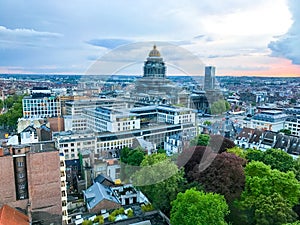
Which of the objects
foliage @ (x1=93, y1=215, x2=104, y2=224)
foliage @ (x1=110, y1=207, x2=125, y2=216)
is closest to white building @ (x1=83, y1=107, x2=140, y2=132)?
foliage @ (x1=110, y1=207, x2=125, y2=216)

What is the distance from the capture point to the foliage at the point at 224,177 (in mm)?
9633

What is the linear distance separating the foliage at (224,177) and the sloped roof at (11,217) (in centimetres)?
641

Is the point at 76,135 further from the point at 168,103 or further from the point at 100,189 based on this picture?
the point at 168,103

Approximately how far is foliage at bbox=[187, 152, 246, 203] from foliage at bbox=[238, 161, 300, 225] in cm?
41

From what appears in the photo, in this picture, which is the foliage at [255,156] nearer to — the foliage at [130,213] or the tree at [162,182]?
the tree at [162,182]

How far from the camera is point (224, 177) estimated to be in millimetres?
9719

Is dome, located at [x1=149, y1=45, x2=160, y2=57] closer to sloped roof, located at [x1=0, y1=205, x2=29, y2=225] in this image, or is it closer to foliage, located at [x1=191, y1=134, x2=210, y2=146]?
foliage, located at [x1=191, y1=134, x2=210, y2=146]

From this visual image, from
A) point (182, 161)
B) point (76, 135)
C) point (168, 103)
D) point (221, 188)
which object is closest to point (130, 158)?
point (182, 161)

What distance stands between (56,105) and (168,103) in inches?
655

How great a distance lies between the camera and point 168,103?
27281mm

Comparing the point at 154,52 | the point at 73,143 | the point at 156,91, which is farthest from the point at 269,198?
the point at 156,91

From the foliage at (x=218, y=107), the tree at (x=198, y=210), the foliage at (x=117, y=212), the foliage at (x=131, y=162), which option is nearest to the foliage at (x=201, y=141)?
the foliage at (x=131, y=162)

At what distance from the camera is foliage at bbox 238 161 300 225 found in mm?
8227

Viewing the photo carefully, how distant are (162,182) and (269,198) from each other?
3.84 metres
